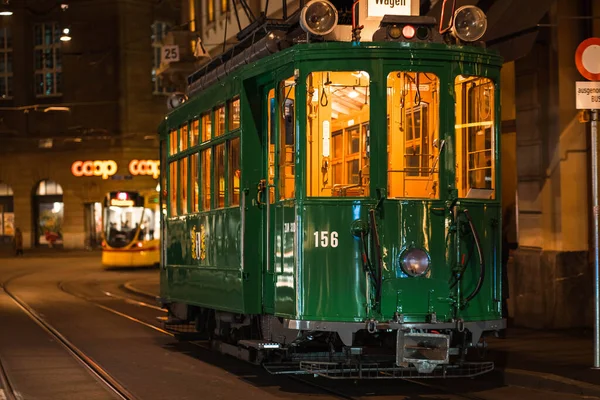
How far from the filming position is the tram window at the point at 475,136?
35.4ft

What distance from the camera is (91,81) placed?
57312 mm

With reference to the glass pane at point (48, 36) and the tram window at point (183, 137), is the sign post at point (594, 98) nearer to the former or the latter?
the tram window at point (183, 137)

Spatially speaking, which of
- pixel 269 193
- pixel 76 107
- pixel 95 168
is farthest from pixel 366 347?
pixel 76 107

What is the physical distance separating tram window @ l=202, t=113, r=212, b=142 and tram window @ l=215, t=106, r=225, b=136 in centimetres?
34

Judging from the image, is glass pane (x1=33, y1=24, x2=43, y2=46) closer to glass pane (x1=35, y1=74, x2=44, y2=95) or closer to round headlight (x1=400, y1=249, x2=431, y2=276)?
glass pane (x1=35, y1=74, x2=44, y2=95)

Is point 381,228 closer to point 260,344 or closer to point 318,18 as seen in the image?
point 260,344

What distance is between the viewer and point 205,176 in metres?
13.5

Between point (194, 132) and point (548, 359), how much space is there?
16.2ft

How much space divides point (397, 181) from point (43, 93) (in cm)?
5028

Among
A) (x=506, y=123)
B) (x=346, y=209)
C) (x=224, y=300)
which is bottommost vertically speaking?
(x=224, y=300)

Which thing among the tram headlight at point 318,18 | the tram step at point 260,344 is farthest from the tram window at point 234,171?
the tram headlight at point 318,18

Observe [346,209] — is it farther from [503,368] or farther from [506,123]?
[506,123]

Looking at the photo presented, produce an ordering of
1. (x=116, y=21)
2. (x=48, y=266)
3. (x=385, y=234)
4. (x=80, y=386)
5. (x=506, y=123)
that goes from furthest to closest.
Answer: (x=116, y=21) → (x=48, y=266) → (x=506, y=123) → (x=80, y=386) → (x=385, y=234)

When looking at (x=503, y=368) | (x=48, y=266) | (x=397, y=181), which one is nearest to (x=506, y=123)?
(x=503, y=368)
